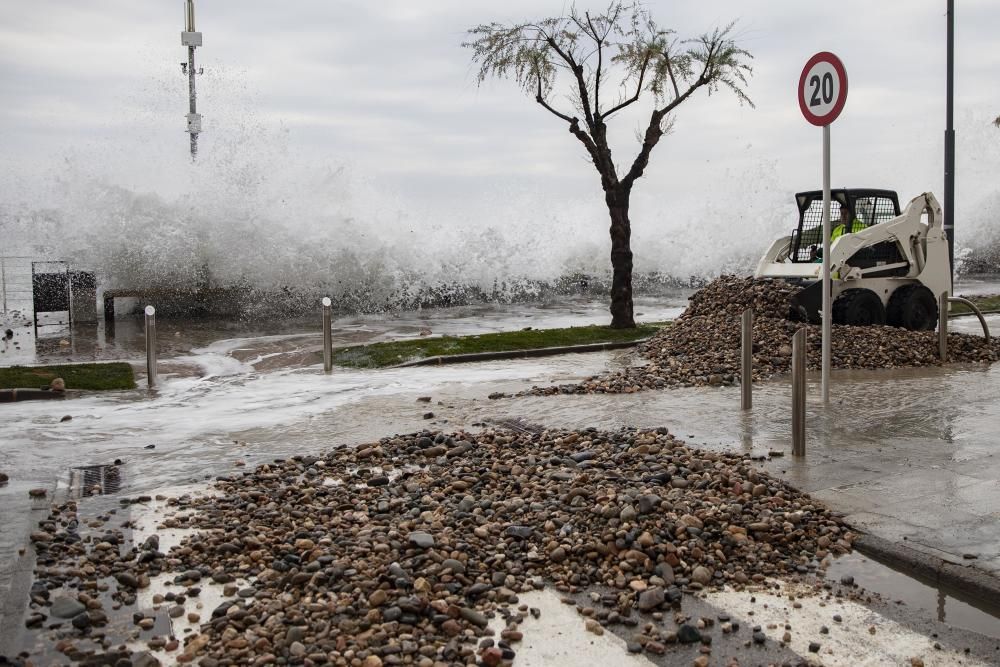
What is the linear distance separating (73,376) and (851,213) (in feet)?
39.1

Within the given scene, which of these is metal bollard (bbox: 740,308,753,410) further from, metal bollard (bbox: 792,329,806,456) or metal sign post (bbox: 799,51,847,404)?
metal bollard (bbox: 792,329,806,456)

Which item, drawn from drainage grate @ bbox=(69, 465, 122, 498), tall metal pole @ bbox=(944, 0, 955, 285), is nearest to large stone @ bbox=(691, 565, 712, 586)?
drainage grate @ bbox=(69, 465, 122, 498)

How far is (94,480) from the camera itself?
7355 mm

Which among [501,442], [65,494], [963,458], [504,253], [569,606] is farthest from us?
[504,253]

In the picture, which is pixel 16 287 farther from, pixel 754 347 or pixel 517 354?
pixel 754 347

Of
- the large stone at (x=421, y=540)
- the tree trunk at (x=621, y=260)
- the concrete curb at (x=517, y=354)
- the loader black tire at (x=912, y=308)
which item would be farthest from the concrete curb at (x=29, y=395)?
the loader black tire at (x=912, y=308)

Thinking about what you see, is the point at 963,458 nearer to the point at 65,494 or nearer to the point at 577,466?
the point at 577,466

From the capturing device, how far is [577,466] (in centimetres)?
688

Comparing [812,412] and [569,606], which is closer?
[569,606]

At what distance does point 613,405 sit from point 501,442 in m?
2.51

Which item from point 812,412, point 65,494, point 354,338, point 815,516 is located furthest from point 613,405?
point 354,338

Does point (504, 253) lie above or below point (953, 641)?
above

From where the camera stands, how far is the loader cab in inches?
602

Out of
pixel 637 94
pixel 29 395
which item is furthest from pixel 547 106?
pixel 29 395
